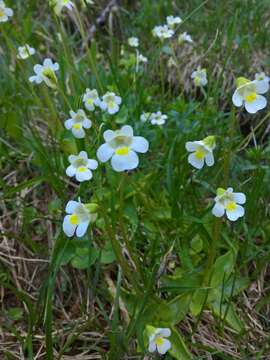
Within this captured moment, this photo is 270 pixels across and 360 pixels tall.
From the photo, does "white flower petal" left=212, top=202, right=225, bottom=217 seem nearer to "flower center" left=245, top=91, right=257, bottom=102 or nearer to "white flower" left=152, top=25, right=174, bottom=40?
"flower center" left=245, top=91, right=257, bottom=102

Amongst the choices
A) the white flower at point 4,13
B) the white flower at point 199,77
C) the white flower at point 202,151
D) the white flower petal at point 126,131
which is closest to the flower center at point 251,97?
the white flower at point 202,151

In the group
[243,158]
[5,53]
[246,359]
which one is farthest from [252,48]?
[246,359]

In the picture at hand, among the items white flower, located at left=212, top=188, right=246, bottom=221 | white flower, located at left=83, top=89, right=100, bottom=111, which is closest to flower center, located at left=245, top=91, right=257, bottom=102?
white flower, located at left=212, top=188, right=246, bottom=221

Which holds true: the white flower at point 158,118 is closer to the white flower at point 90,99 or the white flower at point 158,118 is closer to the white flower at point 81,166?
the white flower at point 90,99

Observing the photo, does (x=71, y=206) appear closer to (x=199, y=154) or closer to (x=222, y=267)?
(x=199, y=154)

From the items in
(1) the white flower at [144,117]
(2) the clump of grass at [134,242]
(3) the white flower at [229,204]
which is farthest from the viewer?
(1) the white flower at [144,117]

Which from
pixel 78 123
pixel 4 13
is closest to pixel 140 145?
pixel 78 123
